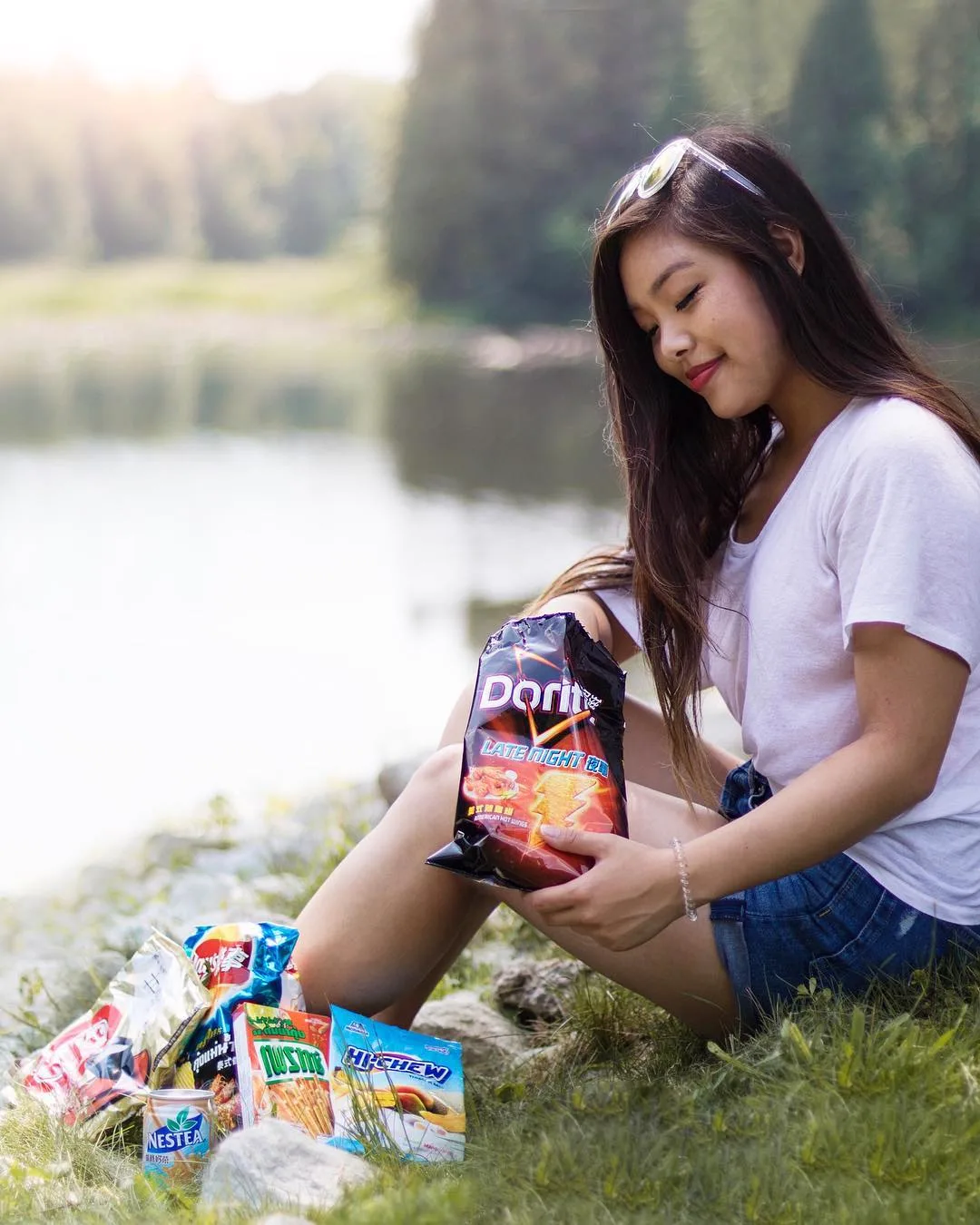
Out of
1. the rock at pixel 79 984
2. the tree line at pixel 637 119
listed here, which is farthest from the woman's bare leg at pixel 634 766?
the tree line at pixel 637 119

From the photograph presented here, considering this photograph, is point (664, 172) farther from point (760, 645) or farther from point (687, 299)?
point (760, 645)

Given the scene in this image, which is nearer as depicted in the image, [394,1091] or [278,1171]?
[278,1171]

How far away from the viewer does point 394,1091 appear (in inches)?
59.6

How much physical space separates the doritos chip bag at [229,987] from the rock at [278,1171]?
142 millimetres

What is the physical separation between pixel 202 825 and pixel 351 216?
34.4 meters

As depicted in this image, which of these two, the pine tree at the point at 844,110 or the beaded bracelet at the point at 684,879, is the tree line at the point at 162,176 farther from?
the beaded bracelet at the point at 684,879

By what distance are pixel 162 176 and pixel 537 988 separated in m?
38.9

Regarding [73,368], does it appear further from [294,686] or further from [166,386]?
[294,686]

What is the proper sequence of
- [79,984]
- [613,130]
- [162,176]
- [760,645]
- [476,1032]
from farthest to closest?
[162,176] → [613,130] → [79,984] → [476,1032] → [760,645]

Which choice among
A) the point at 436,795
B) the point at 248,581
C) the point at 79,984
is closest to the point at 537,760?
the point at 436,795

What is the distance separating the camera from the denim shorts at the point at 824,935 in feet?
4.89

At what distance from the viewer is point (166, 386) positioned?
59.6 ft

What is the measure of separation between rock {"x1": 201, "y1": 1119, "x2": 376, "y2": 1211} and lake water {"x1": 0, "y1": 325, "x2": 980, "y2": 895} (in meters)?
1.80

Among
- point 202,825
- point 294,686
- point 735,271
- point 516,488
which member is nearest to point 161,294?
point 516,488
